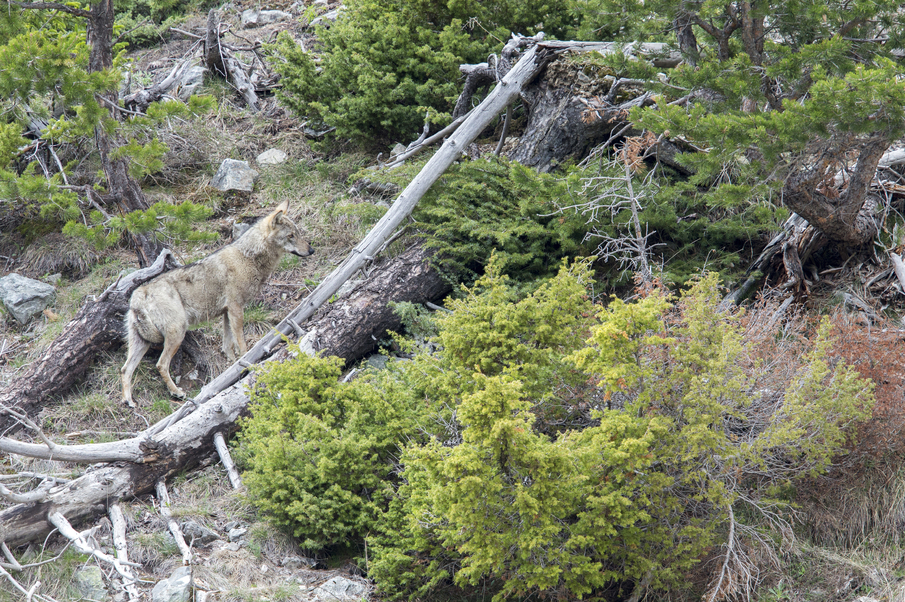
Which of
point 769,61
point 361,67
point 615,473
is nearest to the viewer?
point 615,473

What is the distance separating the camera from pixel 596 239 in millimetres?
7996

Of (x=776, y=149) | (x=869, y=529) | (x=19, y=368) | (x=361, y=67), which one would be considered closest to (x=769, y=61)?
(x=776, y=149)

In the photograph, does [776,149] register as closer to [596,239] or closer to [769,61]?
[769,61]

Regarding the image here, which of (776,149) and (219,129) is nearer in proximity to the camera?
(776,149)

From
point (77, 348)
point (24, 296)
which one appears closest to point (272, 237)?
point (77, 348)

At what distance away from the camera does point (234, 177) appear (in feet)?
37.7

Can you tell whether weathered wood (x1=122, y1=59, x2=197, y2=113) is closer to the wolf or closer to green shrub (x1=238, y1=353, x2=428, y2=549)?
the wolf

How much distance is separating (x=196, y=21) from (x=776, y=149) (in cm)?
1461

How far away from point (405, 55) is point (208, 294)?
5030 mm

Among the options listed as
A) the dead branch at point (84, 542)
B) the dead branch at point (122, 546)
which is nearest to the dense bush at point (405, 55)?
the dead branch at point (122, 546)

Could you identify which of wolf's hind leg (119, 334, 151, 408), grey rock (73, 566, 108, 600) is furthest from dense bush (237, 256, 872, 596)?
wolf's hind leg (119, 334, 151, 408)

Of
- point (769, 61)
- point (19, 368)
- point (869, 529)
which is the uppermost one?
point (769, 61)

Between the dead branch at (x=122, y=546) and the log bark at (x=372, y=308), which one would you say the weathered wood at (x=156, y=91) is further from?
the dead branch at (x=122, y=546)

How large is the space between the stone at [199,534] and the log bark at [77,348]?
2.83 m
